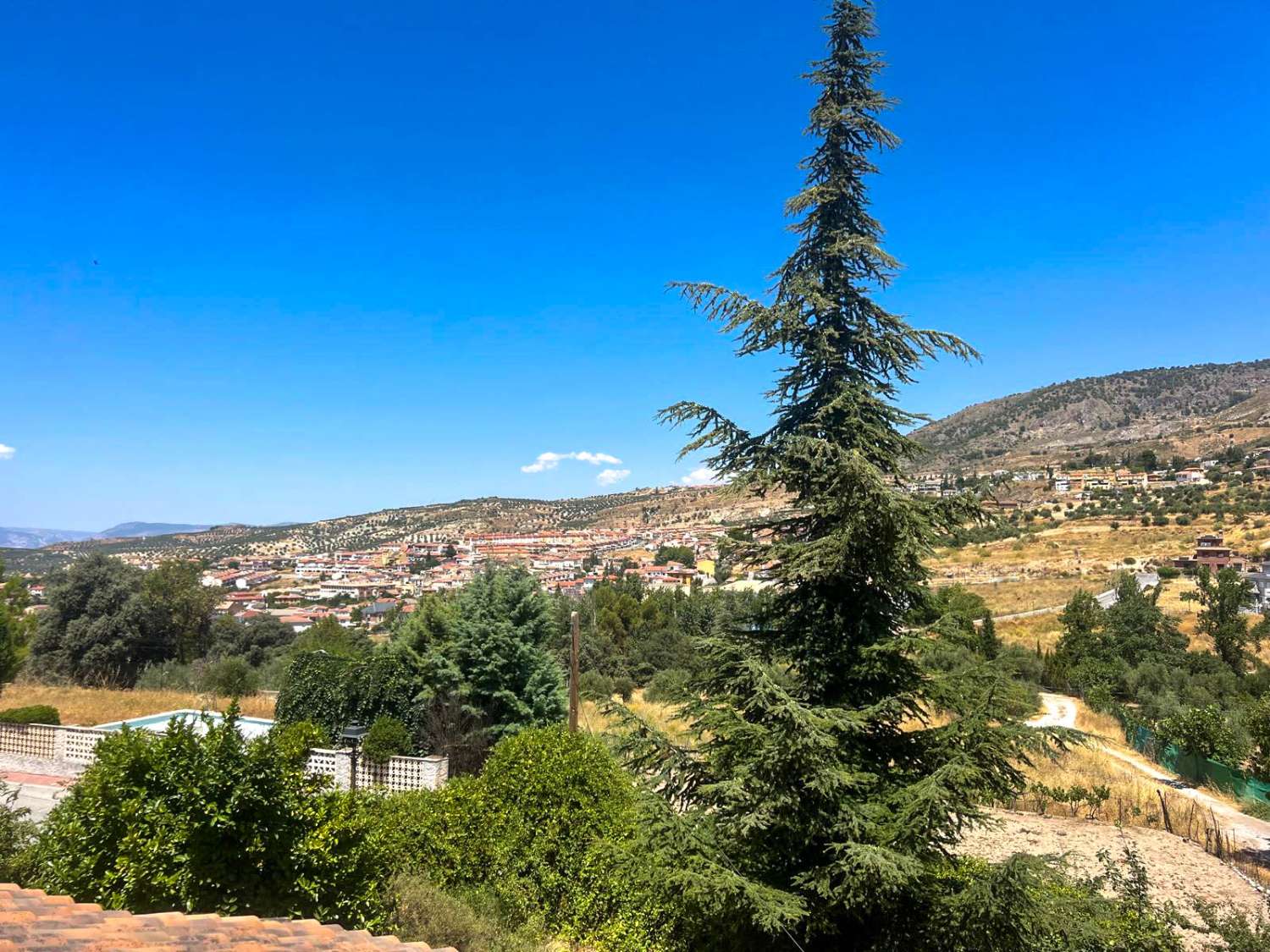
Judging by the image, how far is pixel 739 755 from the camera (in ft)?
17.8

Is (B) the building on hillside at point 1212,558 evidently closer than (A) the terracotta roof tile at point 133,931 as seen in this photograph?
No

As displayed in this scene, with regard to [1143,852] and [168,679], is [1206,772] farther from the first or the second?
[168,679]

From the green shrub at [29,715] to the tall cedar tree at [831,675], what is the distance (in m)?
18.8

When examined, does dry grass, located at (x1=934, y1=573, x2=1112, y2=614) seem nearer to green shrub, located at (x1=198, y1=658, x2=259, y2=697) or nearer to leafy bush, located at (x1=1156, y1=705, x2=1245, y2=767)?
leafy bush, located at (x1=1156, y1=705, x2=1245, y2=767)

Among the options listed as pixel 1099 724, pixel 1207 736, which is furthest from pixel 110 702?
pixel 1099 724

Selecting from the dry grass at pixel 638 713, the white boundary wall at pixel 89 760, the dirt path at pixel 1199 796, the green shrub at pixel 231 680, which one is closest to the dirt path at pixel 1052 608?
the dirt path at pixel 1199 796

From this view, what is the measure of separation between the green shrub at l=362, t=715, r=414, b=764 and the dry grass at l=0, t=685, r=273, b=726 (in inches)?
313

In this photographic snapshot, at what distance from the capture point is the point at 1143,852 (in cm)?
1234

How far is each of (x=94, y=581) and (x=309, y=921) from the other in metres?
35.3

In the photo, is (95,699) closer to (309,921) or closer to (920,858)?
(309,921)

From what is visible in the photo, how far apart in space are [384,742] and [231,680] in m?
16.0

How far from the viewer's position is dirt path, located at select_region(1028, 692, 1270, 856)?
539 inches

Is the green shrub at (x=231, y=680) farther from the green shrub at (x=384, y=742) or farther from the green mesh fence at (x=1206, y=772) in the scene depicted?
the green mesh fence at (x=1206, y=772)

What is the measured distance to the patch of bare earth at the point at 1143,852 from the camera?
407 inches
